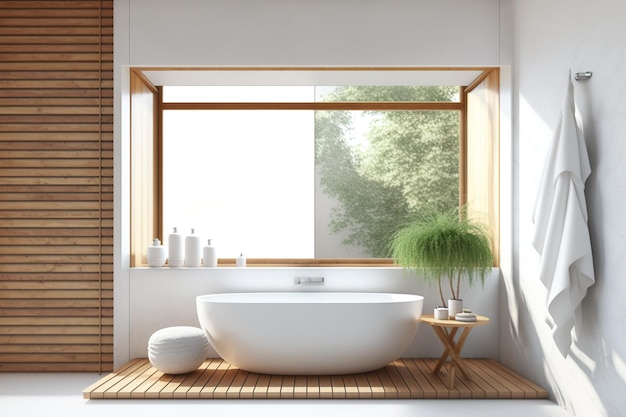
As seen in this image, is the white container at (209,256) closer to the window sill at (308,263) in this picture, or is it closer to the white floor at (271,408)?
the window sill at (308,263)

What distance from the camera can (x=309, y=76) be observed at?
519cm

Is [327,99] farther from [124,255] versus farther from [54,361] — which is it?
Result: [54,361]

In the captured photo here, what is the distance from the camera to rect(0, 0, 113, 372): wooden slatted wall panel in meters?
4.89

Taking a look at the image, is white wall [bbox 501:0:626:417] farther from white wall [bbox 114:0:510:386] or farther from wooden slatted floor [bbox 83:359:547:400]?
white wall [bbox 114:0:510:386]

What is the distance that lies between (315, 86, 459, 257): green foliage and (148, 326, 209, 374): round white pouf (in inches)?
72.9

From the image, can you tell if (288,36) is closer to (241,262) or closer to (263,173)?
(263,173)

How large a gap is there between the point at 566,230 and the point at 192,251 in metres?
2.92

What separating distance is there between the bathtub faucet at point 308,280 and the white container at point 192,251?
818 mm

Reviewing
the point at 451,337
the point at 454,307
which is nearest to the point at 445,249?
the point at 454,307

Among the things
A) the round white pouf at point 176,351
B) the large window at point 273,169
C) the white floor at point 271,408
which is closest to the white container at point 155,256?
the large window at point 273,169

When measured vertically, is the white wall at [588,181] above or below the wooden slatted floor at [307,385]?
above

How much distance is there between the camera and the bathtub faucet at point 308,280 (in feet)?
16.4

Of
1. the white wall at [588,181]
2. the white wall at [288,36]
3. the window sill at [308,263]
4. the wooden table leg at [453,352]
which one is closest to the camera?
the white wall at [588,181]

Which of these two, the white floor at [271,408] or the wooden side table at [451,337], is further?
the wooden side table at [451,337]
